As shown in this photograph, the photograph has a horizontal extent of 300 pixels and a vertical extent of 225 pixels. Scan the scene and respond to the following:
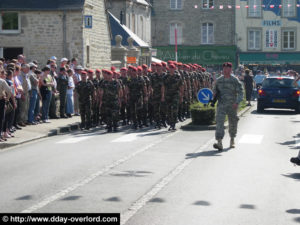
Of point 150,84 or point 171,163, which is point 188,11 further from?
point 171,163

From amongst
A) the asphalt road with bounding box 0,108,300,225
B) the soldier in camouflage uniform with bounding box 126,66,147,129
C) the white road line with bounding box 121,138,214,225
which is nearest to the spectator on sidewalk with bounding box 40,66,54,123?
the soldier in camouflage uniform with bounding box 126,66,147,129

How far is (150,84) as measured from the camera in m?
20.4

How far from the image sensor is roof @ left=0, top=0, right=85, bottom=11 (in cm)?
3394

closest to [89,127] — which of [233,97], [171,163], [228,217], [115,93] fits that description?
[115,93]

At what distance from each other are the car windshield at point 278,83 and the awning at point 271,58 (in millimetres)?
35258

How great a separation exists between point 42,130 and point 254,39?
47.5 meters

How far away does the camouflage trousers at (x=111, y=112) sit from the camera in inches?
757

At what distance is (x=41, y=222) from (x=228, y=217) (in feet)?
6.85

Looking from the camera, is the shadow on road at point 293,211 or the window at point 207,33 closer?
the shadow on road at point 293,211

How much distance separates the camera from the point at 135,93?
20047 mm

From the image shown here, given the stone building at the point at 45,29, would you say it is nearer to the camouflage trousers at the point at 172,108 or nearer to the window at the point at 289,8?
the camouflage trousers at the point at 172,108

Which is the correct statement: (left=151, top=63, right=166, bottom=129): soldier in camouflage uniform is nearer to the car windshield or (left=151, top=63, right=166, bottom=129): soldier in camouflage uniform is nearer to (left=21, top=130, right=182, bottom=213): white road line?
(left=21, top=130, right=182, bottom=213): white road line

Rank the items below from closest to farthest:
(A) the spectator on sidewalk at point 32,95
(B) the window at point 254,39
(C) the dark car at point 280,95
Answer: (A) the spectator on sidewalk at point 32,95
(C) the dark car at point 280,95
(B) the window at point 254,39

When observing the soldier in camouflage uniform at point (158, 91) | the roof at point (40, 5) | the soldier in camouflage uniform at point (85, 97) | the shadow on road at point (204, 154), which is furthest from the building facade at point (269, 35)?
the shadow on road at point (204, 154)
